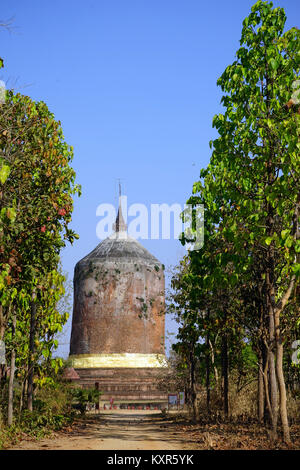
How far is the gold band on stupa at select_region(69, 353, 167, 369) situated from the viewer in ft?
180

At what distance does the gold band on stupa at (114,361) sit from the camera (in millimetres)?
55000

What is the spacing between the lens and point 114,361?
5525 centimetres

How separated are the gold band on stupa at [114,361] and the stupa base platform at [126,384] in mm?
749

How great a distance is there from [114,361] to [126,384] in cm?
413

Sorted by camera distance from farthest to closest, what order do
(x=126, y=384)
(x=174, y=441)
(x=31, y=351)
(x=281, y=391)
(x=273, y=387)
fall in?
(x=126, y=384), (x=31, y=351), (x=174, y=441), (x=273, y=387), (x=281, y=391)

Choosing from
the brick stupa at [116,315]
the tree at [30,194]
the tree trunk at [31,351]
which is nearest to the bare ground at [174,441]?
the tree trunk at [31,351]

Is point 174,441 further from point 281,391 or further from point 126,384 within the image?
point 126,384

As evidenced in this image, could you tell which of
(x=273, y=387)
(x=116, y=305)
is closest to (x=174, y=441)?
(x=273, y=387)

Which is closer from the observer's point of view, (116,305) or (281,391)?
(281,391)

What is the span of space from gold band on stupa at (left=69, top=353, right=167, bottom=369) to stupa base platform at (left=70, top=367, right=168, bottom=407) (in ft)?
2.46

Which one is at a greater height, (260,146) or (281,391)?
(260,146)
